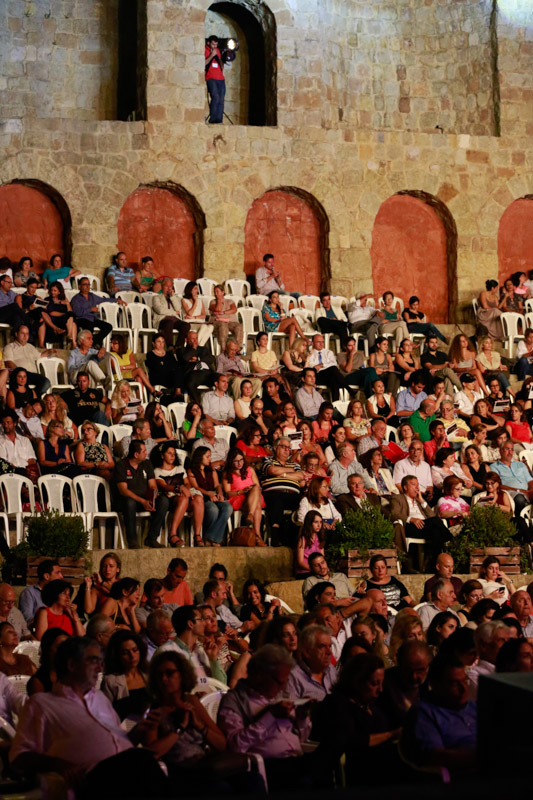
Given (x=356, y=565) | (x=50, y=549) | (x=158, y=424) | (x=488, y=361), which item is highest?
(x=488, y=361)

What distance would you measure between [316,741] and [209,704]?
0.83 meters

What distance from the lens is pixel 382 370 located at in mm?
13828

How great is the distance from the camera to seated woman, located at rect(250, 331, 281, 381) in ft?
44.3

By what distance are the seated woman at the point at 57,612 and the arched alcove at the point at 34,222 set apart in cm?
859

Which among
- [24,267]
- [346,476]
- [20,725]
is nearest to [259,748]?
[20,725]

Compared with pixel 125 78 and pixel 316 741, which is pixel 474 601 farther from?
pixel 125 78

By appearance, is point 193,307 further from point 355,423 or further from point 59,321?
point 355,423

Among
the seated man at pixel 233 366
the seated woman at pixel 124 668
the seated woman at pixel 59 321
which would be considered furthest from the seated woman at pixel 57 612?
the seated woman at pixel 59 321

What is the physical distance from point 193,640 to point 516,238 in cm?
1176

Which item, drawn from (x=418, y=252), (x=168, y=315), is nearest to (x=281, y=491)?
(x=168, y=315)

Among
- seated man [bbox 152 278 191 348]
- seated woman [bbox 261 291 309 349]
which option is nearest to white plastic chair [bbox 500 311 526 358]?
seated woman [bbox 261 291 309 349]

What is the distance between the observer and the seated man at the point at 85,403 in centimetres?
1178

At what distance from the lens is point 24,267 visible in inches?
569

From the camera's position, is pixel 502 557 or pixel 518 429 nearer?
pixel 502 557
